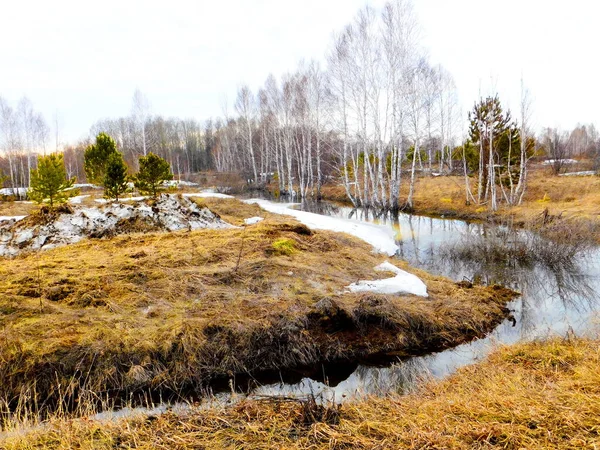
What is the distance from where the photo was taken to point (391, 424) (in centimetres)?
287

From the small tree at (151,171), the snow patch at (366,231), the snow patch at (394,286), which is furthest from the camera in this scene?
the small tree at (151,171)

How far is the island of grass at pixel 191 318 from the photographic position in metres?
4.54

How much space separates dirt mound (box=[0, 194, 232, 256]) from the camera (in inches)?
368

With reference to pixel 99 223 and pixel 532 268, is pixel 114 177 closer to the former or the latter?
pixel 99 223

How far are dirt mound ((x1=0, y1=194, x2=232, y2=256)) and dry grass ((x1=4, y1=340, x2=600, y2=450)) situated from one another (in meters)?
7.86

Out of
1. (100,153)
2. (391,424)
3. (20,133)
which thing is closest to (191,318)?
(391,424)

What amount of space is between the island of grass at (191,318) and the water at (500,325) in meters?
0.34

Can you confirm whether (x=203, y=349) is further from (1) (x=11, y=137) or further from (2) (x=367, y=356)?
(1) (x=11, y=137)

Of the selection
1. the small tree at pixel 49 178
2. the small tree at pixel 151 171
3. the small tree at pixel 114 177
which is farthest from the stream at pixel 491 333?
the small tree at pixel 49 178

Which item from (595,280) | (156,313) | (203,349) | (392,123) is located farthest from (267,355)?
(392,123)

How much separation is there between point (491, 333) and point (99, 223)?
1054cm

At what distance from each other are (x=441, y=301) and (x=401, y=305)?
100cm

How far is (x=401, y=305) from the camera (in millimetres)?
6242

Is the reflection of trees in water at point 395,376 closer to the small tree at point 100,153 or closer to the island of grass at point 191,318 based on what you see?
the island of grass at point 191,318
